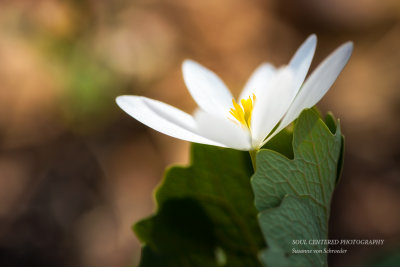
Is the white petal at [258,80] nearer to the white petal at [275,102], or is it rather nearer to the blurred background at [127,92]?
the white petal at [275,102]

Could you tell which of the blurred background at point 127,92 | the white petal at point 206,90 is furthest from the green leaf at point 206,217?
the blurred background at point 127,92

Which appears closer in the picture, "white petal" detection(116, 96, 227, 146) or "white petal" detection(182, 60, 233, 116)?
"white petal" detection(116, 96, 227, 146)

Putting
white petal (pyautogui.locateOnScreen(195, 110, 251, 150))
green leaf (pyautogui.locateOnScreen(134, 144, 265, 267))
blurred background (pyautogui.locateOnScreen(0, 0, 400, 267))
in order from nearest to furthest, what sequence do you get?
white petal (pyautogui.locateOnScreen(195, 110, 251, 150))
green leaf (pyautogui.locateOnScreen(134, 144, 265, 267))
blurred background (pyautogui.locateOnScreen(0, 0, 400, 267))

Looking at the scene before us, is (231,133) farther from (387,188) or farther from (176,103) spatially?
(176,103)

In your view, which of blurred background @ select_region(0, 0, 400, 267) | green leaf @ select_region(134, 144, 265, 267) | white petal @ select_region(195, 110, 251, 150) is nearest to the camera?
white petal @ select_region(195, 110, 251, 150)

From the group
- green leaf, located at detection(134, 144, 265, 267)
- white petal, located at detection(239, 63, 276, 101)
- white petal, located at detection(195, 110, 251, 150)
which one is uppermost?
white petal, located at detection(239, 63, 276, 101)

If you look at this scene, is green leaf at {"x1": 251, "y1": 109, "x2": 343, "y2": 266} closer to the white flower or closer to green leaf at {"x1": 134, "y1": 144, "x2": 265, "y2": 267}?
the white flower

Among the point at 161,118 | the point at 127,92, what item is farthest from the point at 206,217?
the point at 127,92

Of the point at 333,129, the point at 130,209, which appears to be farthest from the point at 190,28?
the point at 333,129

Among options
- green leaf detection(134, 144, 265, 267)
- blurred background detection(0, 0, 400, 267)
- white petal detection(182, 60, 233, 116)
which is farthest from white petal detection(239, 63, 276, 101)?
→ blurred background detection(0, 0, 400, 267)
